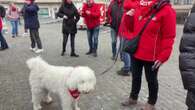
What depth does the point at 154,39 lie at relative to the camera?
185 inches

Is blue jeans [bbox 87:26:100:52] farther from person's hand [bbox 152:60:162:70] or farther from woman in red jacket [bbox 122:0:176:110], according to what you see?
person's hand [bbox 152:60:162:70]

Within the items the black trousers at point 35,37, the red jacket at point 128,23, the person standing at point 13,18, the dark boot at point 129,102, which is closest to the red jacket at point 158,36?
the red jacket at point 128,23

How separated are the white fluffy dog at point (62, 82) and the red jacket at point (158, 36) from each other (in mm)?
842

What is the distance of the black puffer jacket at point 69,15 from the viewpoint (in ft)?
33.5

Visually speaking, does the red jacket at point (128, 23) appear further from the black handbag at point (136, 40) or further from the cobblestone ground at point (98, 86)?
the cobblestone ground at point (98, 86)

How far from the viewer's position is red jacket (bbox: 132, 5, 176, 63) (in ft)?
14.9

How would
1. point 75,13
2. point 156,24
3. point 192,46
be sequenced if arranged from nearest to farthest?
point 192,46 < point 156,24 < point 75,13

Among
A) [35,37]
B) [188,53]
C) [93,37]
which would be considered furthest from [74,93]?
[35,37]

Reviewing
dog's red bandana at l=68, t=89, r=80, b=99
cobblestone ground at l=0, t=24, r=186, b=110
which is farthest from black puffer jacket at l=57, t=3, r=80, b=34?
dog's red bandana at l=68, t=89, r=80, b=99

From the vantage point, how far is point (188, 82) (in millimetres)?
2941

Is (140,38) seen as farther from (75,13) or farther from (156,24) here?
(75,13)

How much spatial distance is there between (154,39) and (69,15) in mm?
5837

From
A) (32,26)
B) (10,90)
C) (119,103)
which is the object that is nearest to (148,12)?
(119,103)

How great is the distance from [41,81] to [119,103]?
145 cm
